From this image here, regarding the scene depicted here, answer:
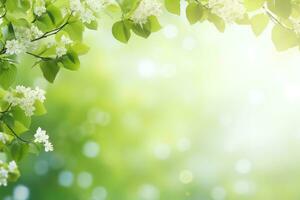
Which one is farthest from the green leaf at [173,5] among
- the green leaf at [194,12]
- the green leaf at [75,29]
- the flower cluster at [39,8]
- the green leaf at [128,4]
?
the flower cluster at [39,8]

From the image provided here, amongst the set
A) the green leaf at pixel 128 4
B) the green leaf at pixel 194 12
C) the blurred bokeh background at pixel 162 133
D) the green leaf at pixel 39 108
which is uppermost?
the green leaf at pixel 128 4

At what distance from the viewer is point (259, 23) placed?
2750mm

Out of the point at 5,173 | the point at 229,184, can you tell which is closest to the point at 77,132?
the point at 229,184

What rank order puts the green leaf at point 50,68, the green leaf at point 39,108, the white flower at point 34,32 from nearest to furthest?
the white flower at point 34,32, the green leaf at point 50,68, the green leaf at point 39,108

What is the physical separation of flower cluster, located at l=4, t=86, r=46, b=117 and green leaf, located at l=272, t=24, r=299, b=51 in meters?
1.11

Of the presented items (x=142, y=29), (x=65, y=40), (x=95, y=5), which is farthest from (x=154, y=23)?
(x=65, y=40)

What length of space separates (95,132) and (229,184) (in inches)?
155

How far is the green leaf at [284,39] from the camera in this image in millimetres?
2676

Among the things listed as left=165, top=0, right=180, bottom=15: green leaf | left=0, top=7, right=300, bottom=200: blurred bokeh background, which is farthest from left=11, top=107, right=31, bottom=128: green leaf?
left=0, top=7, right=300, bottom=200: blurred bokeh background

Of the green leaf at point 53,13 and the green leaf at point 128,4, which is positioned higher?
the green leaf at point 128,4

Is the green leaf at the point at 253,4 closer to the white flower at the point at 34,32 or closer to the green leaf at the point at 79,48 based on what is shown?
the green leaf at the point at 79,48

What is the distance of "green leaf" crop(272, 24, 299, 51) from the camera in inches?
105

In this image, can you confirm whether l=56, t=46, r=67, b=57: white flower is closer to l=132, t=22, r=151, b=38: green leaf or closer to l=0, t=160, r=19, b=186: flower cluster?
l=132, t=22, r=151, b=38: green leaf

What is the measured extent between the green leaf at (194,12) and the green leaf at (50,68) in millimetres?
632
